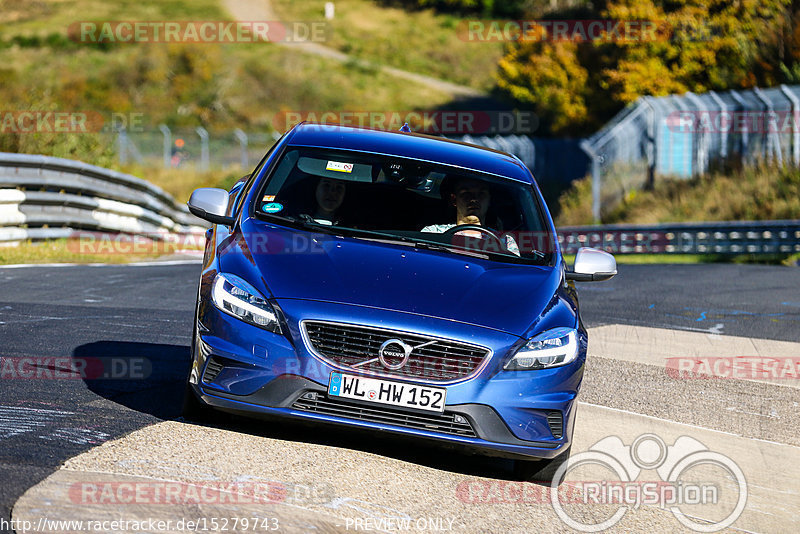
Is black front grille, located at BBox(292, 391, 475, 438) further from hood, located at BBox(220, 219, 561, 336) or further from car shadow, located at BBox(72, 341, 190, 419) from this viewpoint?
car shadow, located at BBox(72, 341, 190, 419)

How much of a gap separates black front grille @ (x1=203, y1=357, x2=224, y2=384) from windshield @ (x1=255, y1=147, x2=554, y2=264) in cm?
109

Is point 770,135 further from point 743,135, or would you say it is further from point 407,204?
point 407,204

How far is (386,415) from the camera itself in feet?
18.6

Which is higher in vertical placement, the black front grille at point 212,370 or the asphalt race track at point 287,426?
the black front grille at point 212,370

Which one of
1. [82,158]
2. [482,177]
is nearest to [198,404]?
[482,177]

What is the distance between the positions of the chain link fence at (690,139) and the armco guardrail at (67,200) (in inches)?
475

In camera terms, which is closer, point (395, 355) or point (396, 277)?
point (395, 355)

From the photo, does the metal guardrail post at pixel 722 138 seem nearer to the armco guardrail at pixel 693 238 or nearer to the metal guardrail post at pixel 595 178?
the metal guardrail post at pixel 595 178

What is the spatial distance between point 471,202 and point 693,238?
1695 centimetres

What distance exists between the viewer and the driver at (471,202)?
7043 mm

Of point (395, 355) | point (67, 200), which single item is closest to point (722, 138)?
point (67, 200)

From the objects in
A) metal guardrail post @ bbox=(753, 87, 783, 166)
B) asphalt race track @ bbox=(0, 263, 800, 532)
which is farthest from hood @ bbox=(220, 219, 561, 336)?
metal guardrail post @ bbox=(753, 87, 783, 166)

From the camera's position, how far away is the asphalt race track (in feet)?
17.7

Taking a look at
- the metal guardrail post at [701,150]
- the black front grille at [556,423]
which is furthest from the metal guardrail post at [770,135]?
the black front grille at [556,423]
